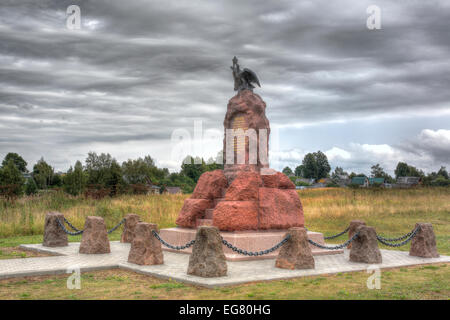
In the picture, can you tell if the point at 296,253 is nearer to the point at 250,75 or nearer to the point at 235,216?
the point at 235,216

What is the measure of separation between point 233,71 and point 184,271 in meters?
7.29

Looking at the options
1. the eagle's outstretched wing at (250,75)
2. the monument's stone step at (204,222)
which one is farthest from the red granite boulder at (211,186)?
the eagle's outstretched wing at (250,75)

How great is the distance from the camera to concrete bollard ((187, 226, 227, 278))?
857 cm

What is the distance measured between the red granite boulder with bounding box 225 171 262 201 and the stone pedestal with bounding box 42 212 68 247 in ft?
17.1

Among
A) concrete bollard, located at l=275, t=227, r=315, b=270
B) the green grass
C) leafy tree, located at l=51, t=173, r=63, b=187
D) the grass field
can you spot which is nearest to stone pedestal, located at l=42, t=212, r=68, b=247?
the grass field

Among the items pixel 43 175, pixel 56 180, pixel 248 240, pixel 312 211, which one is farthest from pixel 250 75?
pixel 56 180

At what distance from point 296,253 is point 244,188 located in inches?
117

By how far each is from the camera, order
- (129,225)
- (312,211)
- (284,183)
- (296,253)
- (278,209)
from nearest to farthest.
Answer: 1. (296,253)
2. (278,209)
3. (284,183)
4. (129,225)
5. (312,211)

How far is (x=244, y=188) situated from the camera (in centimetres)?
1223

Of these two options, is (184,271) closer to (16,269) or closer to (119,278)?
(119,278)

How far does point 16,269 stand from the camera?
936cm

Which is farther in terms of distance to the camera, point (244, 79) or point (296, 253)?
point (244, 79)

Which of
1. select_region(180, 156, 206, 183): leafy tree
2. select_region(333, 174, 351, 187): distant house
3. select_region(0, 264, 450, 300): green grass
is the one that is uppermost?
select_region(180, 156, 206, 183): leafy tree

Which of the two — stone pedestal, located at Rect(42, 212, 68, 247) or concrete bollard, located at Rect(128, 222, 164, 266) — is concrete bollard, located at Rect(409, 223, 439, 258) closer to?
concrete bollard, located at Rect(128, 222, 164, 266)
